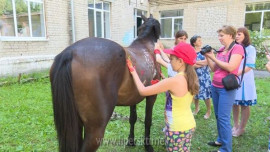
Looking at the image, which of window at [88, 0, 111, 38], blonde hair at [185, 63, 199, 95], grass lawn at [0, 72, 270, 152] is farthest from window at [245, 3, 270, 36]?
blonde hair at [185, 63, 199, 95]

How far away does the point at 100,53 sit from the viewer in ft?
6.32

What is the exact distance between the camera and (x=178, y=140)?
75.9 inches

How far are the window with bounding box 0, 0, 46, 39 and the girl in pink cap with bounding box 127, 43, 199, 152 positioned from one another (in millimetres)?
6824

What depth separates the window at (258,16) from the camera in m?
12.6

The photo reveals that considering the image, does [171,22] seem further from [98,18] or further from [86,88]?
[86,88]

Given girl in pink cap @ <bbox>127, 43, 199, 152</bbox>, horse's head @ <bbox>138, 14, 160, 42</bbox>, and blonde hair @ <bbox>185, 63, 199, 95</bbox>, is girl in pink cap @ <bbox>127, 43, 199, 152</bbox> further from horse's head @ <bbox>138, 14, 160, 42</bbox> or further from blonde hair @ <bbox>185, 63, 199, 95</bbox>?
horse's head @ <bbox>138, 14, 160, 42</bbox>

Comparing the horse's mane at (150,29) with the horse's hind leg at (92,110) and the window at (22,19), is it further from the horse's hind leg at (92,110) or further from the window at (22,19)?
the window at (22,19)

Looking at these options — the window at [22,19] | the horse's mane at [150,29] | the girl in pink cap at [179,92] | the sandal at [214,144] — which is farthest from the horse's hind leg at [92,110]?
the window at [22,19]

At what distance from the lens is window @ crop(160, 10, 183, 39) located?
599 inches

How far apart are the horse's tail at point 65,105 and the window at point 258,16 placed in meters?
13.9

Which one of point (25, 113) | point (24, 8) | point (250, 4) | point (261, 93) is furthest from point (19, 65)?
point (250, 4)

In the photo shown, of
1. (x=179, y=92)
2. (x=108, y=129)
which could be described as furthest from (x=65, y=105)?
(x=108, y=129)

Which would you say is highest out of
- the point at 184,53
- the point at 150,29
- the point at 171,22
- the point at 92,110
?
the point at 171,22

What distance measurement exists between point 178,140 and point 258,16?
45.8 feet
